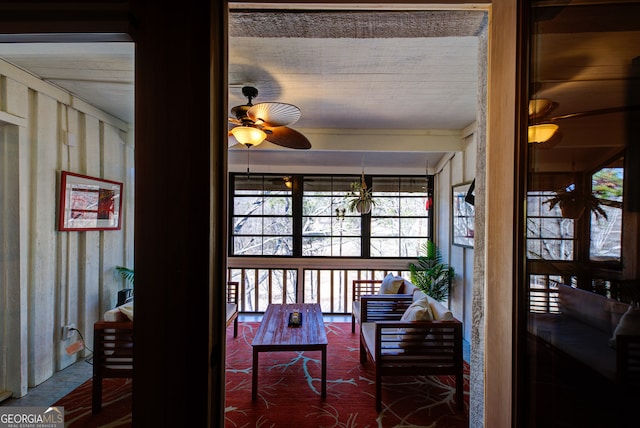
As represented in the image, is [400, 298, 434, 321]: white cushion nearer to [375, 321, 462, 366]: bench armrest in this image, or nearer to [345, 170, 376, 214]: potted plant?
[375, 321, 462, 366]: bench armrest

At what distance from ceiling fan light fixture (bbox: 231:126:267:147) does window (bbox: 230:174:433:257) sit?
7.40ft

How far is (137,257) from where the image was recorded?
681mm

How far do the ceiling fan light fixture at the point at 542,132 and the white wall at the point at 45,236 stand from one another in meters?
1.13

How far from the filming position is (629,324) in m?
0.64

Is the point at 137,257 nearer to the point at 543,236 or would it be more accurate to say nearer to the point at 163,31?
the point at 163,31

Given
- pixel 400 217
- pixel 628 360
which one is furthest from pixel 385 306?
pixel 628 360

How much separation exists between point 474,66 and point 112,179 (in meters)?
2.33

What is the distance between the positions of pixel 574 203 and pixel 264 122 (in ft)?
6.48

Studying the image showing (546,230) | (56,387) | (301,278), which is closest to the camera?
(546,230)

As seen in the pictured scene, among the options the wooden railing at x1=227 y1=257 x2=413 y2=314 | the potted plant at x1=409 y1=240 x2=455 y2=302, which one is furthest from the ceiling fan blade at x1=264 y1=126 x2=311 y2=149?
the potted plant at x1=409 y1=240 x2=455 y2=302

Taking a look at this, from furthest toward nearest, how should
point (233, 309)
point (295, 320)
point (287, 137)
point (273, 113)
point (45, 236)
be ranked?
point (233, 309)
point (295, 320)
point (287, 137)
point (273, 113)
point (45, 236)

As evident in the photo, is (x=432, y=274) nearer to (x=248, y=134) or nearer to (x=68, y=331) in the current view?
(x=248, y=134)

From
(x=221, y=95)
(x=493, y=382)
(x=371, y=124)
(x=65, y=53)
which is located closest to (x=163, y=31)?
(x=221, y=95)

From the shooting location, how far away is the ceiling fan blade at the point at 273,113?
1966mm
